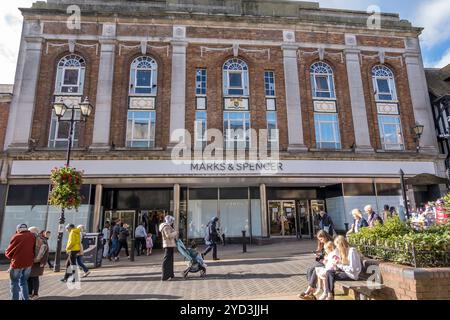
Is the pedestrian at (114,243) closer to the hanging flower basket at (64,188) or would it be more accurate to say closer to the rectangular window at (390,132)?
the hanging flower basket at (64,188)

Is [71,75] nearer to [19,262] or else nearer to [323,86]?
[19,262]

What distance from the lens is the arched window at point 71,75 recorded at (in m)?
17.8

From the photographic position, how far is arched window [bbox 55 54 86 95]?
58.4 ft

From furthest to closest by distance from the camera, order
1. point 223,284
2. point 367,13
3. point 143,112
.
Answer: point 367,13 < point 143,112 < point 223,284

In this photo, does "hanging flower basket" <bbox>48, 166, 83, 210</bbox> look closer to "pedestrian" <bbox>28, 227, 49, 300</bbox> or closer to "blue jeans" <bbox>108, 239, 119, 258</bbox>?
"blue jeans" <bbox>108, 239, 119, 258</bbox>

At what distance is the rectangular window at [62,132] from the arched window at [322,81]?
15.1 m

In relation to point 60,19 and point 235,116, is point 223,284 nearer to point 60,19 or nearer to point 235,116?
point 235,116

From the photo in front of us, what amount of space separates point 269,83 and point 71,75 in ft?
41.0

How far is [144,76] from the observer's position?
18594 mm

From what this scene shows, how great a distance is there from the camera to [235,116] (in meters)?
18.4

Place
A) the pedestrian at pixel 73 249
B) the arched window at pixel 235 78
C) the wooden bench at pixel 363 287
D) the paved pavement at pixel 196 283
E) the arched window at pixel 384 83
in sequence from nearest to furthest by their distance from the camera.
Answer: the wooden bench at pixel 363 287 < the paved pavement at pixel 196 283 < the pedestrian at pixel 73 249 < the arched window at pixel 235 78 < the arched window at pixel 384 83

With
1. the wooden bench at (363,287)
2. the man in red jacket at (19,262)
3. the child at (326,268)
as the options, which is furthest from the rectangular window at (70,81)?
the wooden bench at (363,287)

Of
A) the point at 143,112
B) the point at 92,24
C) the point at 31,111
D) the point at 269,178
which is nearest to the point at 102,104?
the point at 143,112

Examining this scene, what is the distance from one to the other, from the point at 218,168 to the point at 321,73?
9.82 metres
